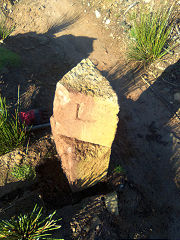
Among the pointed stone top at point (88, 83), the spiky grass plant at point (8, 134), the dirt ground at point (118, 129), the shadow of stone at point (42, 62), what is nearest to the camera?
the pointed stone top at point (88, 83)

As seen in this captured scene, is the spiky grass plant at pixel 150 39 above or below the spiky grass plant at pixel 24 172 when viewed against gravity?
above

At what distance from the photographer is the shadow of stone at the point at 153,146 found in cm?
241

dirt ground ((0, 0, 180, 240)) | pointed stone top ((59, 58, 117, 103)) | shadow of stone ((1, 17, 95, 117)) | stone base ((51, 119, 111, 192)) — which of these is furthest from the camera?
shadow of stone ((1, 17, 95, 117))

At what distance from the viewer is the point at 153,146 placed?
9.61 ft

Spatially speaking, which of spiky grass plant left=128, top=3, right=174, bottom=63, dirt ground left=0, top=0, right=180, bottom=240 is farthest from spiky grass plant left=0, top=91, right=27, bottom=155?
spiky grass plant left=128, top=3, right=174, bottom=63

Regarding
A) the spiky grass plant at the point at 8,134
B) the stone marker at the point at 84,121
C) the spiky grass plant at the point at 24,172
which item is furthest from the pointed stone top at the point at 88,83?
the spiky grass plant at the point at 24,172

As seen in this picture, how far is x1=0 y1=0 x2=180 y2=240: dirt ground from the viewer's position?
2.12 m

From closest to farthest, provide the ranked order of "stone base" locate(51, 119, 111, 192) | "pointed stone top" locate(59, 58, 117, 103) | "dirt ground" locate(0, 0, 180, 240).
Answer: "pointed stone top" locate(59, 58, 117, 103)
"stone base" locate(51, 119, 111, 192)
"dirt ground" locate(0, 0, 180, 240)

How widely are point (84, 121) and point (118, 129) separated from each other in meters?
1.51

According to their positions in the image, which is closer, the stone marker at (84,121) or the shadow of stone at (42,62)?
the stone marker at (84,121)

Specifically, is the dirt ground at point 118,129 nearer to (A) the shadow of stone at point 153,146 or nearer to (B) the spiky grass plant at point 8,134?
(A) the shadow of stone at point 153,146

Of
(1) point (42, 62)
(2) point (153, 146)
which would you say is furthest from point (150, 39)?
(1) point (42, 62)

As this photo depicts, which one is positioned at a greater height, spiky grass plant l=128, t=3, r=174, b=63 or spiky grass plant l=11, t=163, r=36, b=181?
spiky grass plant l=128, t=3, r=174, b=63

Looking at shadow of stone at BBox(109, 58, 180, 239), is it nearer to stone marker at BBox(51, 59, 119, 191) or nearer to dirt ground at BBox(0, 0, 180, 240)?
dirt ground at BBox(0, 0, 180, 240)
